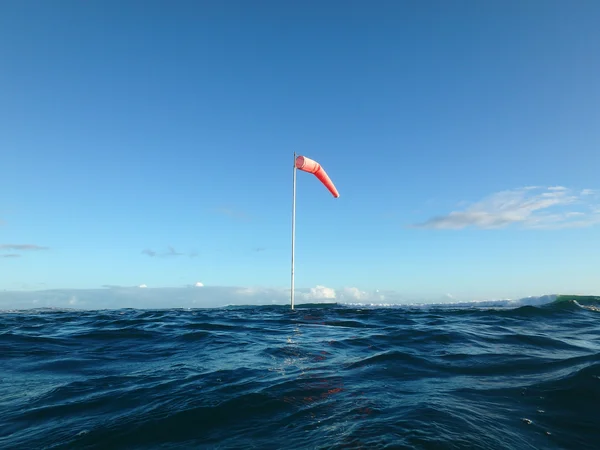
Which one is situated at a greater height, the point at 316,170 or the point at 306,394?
the point at 316,170

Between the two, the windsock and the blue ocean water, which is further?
the windsock

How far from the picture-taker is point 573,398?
19.2 ft

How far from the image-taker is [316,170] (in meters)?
32.0

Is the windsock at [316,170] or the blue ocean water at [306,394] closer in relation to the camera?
the blue ocean water at [306,394]

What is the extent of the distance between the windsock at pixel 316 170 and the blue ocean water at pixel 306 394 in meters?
20.8

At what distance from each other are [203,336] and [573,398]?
11.7 m

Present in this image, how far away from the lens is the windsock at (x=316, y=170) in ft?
100

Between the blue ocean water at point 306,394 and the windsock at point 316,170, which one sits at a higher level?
the windsock at point 316,170

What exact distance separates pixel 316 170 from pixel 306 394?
2709 cm

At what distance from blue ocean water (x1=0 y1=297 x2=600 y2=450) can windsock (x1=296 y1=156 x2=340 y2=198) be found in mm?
20823

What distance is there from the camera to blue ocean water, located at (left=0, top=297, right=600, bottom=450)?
4.56 meters

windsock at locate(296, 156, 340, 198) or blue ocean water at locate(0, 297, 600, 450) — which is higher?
windsock at locate(296, 156, 340, 198)

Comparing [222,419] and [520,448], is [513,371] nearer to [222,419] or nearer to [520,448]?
[520,448]

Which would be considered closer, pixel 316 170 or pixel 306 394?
pixel 306 394
